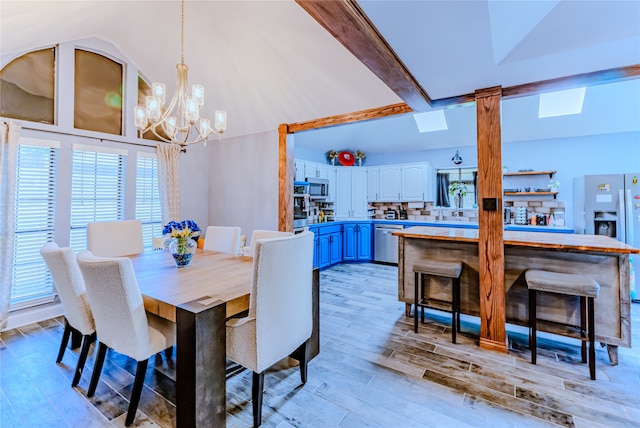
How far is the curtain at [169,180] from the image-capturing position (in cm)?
432

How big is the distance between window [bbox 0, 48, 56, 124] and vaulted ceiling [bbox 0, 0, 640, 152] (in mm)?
170

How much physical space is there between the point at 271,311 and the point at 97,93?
405 cm

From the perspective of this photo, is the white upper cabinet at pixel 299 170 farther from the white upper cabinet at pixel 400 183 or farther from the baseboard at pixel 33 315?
the baseboard at pixel 33 315

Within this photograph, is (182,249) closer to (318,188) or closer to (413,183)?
(318,188)

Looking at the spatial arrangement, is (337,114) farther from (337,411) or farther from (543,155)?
(543,155)

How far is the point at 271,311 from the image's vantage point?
1.65 m

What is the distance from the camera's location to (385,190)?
623 centimetres

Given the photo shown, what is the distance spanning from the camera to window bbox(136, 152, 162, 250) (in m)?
4.17

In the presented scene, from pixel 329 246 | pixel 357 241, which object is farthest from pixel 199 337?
pixel 357 241

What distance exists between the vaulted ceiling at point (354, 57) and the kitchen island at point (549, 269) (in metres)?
1.40

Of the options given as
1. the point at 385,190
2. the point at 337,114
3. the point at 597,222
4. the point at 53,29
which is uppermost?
the point at 53,29

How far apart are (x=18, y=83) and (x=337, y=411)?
15.0 feet

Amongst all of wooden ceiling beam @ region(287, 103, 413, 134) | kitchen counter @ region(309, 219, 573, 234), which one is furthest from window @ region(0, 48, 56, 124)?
kitchen counter @ region(309, 219, 573, 234)

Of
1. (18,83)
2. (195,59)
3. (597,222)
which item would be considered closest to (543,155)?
(597,222)
